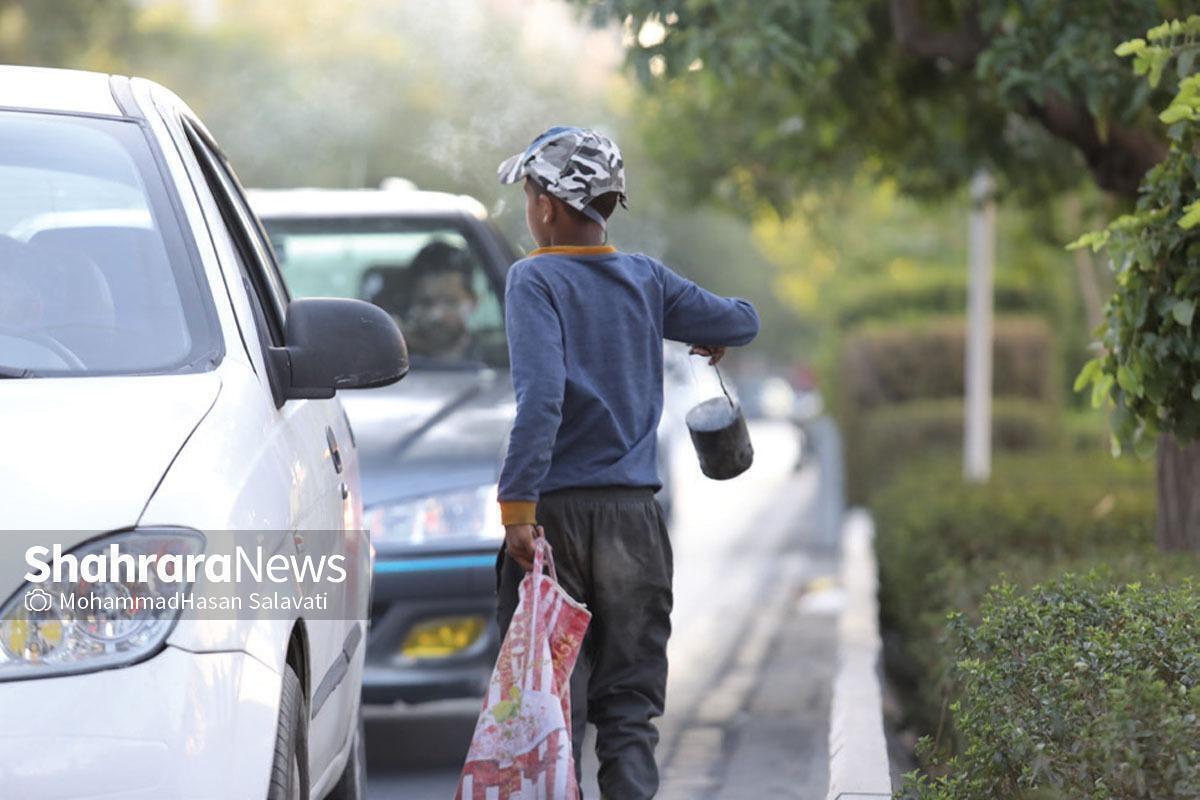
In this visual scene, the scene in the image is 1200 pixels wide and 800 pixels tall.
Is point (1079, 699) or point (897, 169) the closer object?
point (1079, 699)

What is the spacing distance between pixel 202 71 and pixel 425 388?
35024 mm

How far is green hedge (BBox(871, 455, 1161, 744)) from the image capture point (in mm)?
6871

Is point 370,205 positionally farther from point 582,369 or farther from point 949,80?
point 582,369

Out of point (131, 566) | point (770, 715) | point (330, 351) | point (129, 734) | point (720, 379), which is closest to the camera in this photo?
point (129, 734)

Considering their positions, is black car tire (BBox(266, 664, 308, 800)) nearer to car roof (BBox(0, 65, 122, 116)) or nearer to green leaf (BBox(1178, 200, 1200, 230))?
car roof (BBox(0, 65, 122, 116))

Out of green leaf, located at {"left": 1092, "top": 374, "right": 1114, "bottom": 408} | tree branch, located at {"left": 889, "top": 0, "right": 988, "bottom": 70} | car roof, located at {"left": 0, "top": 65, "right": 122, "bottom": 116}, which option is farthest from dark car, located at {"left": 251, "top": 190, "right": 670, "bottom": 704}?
tree branch, located at {"left": 889, "top": 0, "right": 988, "bottom": 70}

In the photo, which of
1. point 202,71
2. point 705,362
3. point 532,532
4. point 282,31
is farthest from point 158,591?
point 282,31

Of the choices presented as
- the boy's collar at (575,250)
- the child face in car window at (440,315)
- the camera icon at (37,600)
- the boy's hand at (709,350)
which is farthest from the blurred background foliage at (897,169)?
the camera icon at (37,600)

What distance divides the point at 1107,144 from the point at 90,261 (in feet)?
16.5

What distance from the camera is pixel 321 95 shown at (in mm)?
42531

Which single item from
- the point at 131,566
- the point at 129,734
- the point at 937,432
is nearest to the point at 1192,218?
the point at 131,566

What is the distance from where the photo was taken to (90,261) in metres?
4.15

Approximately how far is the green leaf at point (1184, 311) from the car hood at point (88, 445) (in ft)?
8.47

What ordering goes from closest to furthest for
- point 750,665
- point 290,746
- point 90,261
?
1. point 290,746
2. point 90,261
3. point 750,665
